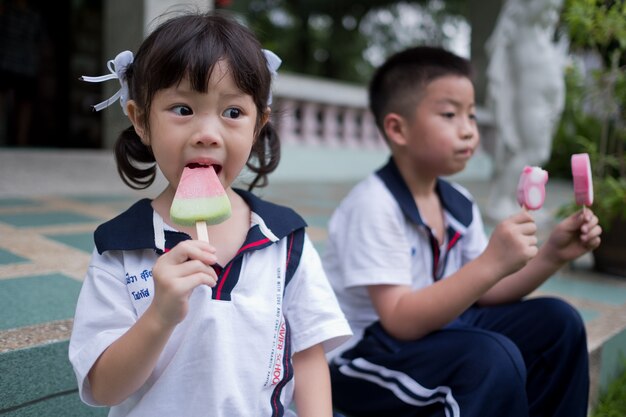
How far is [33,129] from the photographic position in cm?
766

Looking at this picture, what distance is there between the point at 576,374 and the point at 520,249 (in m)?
0.49

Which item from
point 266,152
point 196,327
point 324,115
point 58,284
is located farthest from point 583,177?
point 324,115

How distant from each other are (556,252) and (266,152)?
0.83 metres

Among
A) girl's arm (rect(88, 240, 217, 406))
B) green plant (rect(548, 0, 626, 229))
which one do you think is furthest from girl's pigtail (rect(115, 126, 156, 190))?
green plant (rect(548, 0, 626, 229))

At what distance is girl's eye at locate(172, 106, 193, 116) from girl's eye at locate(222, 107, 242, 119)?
0.20 feet

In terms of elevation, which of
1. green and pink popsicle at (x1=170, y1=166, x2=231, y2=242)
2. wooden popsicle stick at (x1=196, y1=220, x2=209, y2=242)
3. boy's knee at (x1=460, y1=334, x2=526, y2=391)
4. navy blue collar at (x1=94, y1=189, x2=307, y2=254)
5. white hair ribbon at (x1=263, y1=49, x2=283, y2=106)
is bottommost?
boy's knee at (x1=460, y1=334, x2=526, y2=391)

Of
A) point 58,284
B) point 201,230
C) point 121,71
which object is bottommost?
point 58,284

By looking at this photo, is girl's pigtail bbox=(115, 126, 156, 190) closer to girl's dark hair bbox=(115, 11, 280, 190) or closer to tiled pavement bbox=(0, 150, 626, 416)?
girl's dark hair bbox=(115, 11, 280, 190)

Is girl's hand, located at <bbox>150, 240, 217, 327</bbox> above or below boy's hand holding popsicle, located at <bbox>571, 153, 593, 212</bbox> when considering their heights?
below

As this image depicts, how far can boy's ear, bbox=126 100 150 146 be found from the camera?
1.16 m

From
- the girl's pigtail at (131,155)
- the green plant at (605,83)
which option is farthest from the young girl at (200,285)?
the green plant at (605,83)

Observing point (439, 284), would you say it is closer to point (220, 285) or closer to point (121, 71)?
point (220, 285)

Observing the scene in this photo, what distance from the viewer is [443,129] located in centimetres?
171

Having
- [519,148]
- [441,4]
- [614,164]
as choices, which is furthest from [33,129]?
[441,4]
